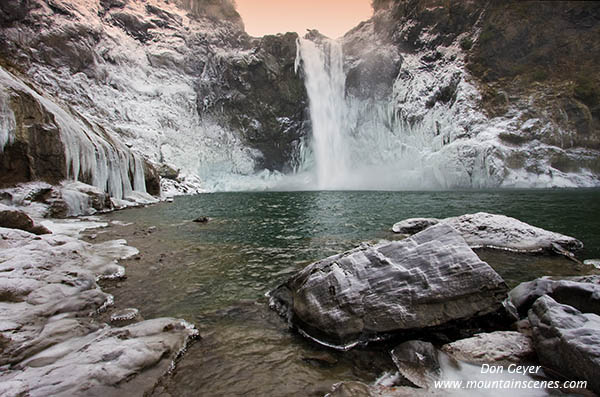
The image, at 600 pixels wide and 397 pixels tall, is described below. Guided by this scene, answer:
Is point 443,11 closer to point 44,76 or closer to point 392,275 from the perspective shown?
point 392,275

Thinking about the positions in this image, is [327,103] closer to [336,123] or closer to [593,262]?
[336,123]

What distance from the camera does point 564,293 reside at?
155 inches

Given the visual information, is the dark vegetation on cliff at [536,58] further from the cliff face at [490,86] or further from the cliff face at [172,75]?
the cliff face at [172,75]

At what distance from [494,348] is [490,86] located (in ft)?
168

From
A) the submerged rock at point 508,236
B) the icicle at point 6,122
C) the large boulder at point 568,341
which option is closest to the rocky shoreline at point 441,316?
the large boulder at point 568,341

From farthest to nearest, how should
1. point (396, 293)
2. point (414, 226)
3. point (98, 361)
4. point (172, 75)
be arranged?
point (172, 75) → point (414, 226) → point (396, 293) → point (98, 361)

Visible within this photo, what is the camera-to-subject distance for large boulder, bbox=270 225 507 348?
143 inches

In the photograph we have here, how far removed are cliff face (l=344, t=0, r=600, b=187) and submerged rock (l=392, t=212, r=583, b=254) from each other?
31215mm

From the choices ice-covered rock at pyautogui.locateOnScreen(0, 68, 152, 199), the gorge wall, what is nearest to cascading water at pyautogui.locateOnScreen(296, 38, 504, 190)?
the gorge wall

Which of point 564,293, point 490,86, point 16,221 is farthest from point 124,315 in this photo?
point 490,86

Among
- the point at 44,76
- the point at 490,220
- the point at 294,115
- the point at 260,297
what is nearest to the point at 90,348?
the point at 260,297

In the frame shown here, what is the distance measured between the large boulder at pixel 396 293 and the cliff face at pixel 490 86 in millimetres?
37743

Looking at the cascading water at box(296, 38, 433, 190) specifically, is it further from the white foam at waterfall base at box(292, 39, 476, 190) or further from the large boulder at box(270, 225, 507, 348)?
the large boulder at box(270, 225, 507, 348)

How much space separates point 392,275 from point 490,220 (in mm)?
7402
